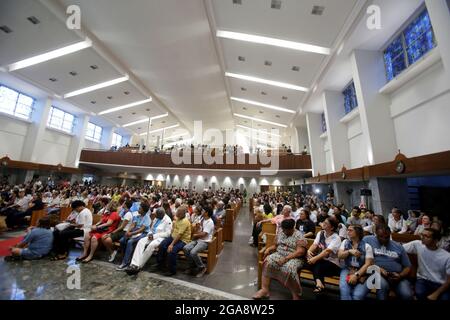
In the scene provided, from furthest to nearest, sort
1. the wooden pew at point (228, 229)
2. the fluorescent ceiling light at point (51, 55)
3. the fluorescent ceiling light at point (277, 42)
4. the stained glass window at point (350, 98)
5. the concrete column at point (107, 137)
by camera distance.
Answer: the concrete column at point (107, 137) → the fluorescent ceiling light at point (51, 55) → the stained glass window at point (350, 98) → the fluorescent ceiling light at point (277, 42) → the wooden pew at point (228, 229)

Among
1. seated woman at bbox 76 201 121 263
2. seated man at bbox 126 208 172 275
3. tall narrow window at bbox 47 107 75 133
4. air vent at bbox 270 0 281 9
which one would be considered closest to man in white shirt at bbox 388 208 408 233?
seated man at bbox 126 208 172 275

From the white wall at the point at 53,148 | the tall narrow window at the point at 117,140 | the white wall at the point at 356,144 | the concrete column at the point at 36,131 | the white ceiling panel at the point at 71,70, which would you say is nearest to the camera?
the white wall at the point at 356,144

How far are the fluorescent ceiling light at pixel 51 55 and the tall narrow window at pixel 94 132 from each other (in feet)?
24.8

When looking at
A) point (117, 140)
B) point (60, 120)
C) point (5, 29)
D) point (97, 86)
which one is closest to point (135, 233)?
point (5, 29)

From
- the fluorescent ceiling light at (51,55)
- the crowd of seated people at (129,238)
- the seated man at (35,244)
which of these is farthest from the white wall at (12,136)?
the seated man at (35,244)

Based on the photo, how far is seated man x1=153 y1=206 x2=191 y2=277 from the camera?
2957 mm

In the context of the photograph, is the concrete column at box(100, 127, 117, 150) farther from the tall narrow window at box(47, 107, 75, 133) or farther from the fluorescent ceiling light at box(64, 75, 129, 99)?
the fluorescent ceiling light at box(64, 75, 129, 99)

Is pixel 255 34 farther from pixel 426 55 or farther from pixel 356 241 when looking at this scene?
pixel 356 241

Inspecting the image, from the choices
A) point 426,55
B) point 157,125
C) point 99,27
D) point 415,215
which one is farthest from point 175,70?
point 415,215

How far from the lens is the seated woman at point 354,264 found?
6.42 feet

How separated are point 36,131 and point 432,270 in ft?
55.9

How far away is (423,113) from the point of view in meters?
5.09

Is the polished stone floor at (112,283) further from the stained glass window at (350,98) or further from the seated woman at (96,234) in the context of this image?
the stained glass window at (350,98)

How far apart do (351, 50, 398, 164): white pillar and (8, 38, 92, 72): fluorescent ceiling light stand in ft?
36.0
